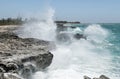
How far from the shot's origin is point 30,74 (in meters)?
15.5

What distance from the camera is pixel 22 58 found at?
1537 cm

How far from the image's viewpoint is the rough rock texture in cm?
1426

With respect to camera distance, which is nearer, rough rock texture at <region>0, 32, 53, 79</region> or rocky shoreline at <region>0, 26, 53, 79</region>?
rocky shoreline at <region>0, 26, 53, 79</region>

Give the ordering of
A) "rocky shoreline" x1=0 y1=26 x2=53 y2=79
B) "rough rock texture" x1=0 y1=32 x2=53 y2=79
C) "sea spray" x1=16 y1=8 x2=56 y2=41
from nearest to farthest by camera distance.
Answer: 1. "rocky shoreline" x1=0 y1=26 x2=53 y2=79
2. "rough rock texture" x1=0 y1=32 x2=53 y2=79
3. "sea spray" x1=16 y1=8 x2=56 y2=41

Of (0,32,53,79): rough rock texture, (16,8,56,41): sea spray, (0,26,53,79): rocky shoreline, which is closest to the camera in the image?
(0,26,53,79): rocky shoreline

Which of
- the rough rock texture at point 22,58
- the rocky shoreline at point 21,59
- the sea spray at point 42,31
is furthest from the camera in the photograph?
the sea spray at point 42,31

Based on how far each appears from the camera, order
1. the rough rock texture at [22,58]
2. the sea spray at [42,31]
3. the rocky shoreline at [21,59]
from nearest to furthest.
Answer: the rocky shoreline at [21,59], the rough rock texture at [22,58], the sea spray at [42,31]

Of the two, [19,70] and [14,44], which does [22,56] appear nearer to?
[19,70]

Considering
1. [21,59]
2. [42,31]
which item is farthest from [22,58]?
[42,31]

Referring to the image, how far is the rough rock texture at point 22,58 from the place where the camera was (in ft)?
46.8

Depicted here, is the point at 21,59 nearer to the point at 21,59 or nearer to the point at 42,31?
the point at 21,59

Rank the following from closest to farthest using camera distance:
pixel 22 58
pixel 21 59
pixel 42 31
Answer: pixel 21 59
pixel 22 58
pixel 42 31

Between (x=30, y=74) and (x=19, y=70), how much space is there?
96 cm

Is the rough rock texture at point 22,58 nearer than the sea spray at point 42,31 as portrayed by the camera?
Yes
